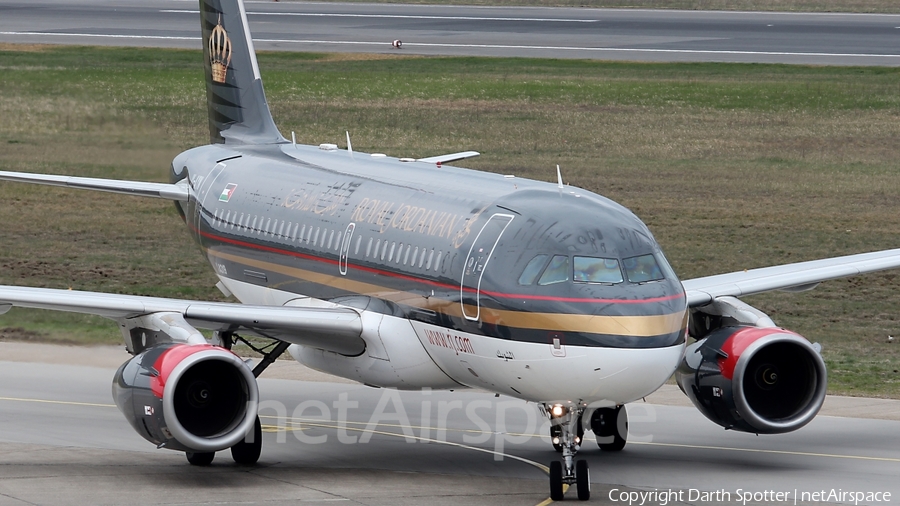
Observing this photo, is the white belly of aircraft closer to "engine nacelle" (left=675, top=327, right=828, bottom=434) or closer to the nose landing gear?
the nose landing gear

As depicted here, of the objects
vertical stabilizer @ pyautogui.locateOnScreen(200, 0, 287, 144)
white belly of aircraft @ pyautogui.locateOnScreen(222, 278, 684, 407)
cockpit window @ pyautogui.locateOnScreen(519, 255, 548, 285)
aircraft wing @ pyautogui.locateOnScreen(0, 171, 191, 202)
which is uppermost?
vertical stabilizer @ pyautogui.locateOnScreen(200, 0, 287, 144)

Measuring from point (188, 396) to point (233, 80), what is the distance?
11746 millimetres

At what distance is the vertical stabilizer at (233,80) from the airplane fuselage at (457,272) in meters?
2.60

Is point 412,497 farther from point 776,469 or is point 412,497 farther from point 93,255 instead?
point 93,255

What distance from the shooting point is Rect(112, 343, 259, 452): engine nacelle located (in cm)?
2083

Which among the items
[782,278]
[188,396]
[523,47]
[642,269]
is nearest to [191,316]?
[188,396]

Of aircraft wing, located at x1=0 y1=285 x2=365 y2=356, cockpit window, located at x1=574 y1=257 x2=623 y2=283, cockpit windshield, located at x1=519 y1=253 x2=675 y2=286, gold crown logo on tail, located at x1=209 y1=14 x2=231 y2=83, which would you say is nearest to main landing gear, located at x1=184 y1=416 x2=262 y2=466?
aircraft wing, located at x1=0 y1=285 x2=365 y2=356

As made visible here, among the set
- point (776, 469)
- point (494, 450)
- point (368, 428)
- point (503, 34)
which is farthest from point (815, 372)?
point (503, 34)

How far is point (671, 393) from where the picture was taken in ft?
96.9

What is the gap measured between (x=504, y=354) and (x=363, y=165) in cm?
702

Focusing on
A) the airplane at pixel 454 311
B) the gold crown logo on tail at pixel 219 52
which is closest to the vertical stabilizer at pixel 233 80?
the gold crown logo on tail at pixel 219 52

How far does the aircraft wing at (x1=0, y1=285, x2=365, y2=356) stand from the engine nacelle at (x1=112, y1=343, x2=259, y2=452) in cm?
57

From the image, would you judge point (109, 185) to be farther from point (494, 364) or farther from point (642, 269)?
point (642, 269)

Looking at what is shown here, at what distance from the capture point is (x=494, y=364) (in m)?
20.7
